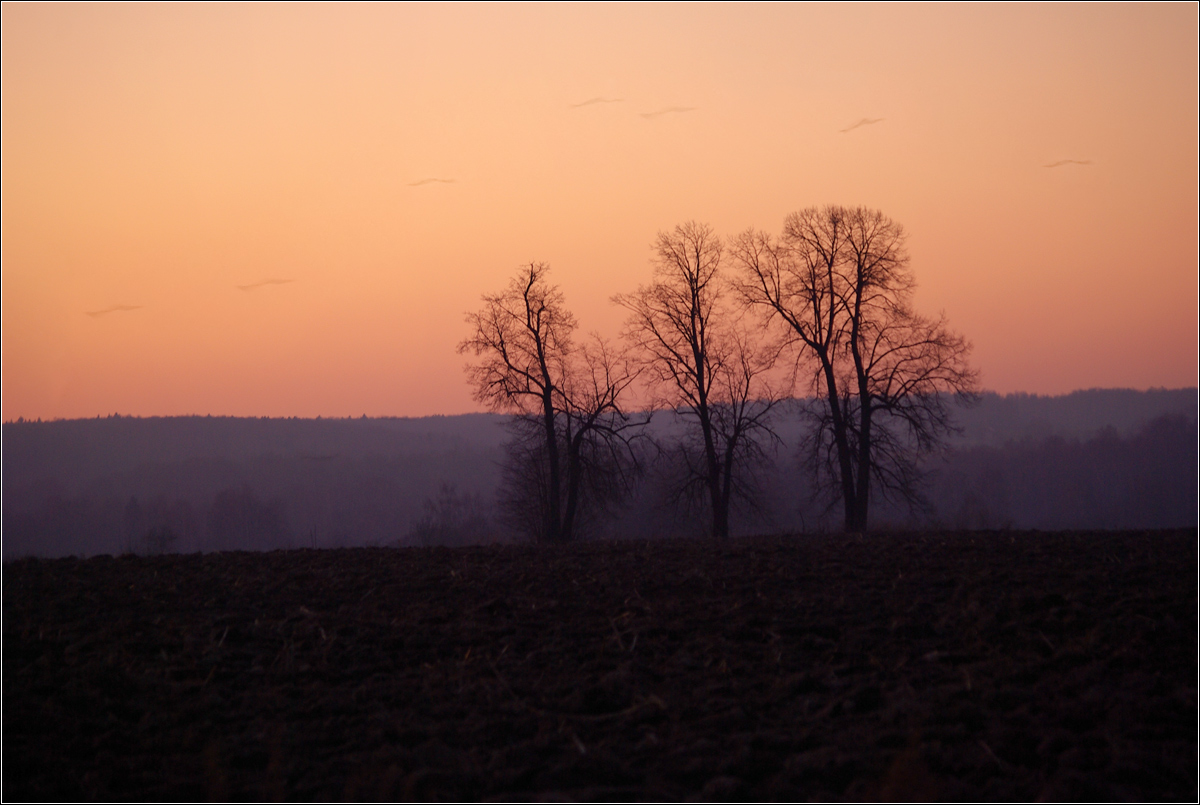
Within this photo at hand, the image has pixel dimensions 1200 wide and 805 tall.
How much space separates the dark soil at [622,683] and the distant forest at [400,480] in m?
37.1

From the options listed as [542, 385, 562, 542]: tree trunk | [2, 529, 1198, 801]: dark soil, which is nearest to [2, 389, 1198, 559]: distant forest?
[542, 385, 562, 542]: tree trunk

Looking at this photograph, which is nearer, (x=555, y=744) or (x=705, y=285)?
(x=555, y=744)

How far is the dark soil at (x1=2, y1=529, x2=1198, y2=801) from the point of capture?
5090mm

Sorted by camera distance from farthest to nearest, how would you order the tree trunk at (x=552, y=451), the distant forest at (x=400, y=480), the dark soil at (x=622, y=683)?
the distant forest at (x=400, y=480) < the tree trunk at (x=552, y=451) < the dark soil at (x=622, y=683)

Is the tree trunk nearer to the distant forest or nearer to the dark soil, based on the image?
the dark soil

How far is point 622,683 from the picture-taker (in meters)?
6.71

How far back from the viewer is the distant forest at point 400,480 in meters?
66.7

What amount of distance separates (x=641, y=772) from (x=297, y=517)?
120988 millimetres

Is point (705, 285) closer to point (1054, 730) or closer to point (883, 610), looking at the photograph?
point (883, 610)

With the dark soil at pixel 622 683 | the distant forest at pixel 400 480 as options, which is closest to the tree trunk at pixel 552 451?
the dark soil at pixel 622 683

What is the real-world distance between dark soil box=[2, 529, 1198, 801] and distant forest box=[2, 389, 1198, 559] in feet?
122

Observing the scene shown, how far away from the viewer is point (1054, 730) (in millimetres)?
5363

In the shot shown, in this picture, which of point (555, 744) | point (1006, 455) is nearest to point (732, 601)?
point (555, 744)

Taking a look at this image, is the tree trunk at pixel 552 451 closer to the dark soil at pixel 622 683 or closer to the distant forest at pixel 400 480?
the dark soil at pixel 622 683
